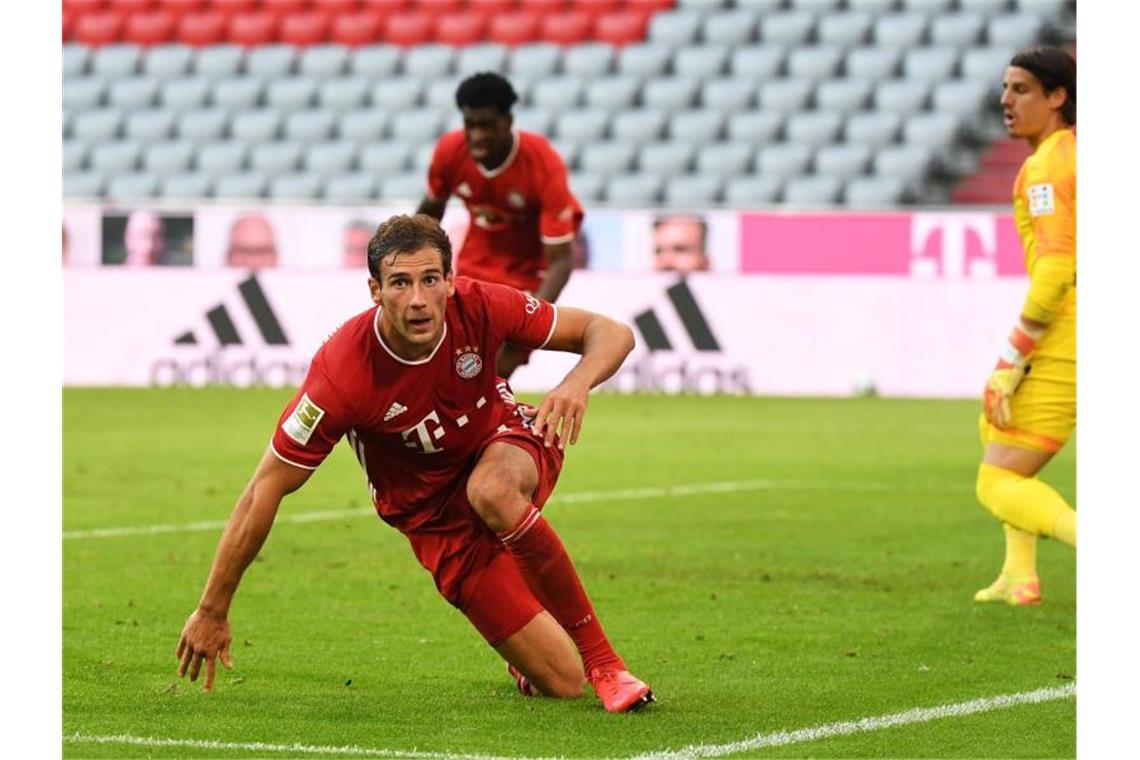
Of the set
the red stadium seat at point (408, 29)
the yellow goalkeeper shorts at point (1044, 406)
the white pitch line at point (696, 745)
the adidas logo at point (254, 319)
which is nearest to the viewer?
the white pitch line at point (696, 745)

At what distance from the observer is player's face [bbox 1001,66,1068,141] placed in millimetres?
7785

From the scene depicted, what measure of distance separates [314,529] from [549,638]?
486 centimetres

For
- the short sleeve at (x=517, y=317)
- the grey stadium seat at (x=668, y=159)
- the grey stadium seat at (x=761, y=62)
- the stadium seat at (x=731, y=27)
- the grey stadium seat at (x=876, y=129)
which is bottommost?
the short sleeve at (x=517, y=317)

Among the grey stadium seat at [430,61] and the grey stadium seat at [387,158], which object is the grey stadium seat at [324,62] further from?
the grey stadium seat at [387,158]

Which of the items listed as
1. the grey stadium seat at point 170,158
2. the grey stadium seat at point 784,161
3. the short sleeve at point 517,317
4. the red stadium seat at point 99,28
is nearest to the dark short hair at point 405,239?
the short sleeve at point 517,317

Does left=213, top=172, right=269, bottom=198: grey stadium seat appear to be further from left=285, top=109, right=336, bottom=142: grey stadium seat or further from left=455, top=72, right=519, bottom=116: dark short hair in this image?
left=455, top=72, right=519, bottom=116: dark short hair

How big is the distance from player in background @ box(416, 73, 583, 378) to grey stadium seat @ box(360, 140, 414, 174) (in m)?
14.8

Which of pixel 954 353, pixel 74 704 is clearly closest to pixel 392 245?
pixel 74 704

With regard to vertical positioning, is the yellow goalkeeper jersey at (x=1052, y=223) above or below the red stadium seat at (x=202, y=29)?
below

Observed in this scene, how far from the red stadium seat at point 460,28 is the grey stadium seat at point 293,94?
5.73 ft

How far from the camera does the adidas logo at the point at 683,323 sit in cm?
1948

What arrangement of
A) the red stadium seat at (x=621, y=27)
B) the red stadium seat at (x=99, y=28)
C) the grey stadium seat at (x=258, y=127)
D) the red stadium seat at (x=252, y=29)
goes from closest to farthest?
the red stadium seat at (x=621, y=27), the grey stadium seat at (x=258, y=127), the red stadium seat at (x=252, y=29), the red stadium seat at (x=99, y=28)

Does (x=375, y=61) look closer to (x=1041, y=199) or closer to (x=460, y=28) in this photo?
(x=460, y=28)
